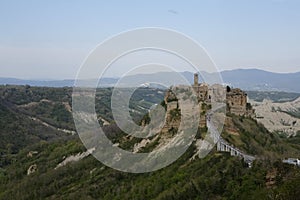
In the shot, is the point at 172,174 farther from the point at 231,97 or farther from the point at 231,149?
the point at 231,97

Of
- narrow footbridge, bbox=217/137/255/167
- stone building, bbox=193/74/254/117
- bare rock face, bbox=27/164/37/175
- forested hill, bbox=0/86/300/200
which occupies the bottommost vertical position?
bare rock face, bbox=27/164/37/175

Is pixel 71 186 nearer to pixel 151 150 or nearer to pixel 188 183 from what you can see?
pixel 151 150

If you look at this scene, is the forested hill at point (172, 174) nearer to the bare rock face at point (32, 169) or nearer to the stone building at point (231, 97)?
the bare rock face at point (32, 169)

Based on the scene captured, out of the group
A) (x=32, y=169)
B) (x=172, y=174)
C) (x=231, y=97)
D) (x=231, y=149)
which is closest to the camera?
(x=231, y=149)

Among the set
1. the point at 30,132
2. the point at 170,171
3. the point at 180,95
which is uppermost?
the point at 180,95

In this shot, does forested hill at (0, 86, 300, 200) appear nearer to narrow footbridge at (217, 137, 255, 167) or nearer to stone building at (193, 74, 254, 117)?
narrow footbridge at (217, 137, 255, 167)

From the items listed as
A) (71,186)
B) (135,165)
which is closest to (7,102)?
(71,186)

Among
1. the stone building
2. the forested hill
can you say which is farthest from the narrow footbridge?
the stone building

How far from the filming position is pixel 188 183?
101ft

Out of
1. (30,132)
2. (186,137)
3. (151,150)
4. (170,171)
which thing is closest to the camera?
(170,171)

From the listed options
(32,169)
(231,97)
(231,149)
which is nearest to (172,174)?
(231,149)

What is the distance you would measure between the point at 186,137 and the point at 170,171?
497cm

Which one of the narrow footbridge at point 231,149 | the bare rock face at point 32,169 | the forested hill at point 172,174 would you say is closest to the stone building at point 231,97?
the forested hill at point 172,174

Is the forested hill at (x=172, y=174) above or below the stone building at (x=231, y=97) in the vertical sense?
below
